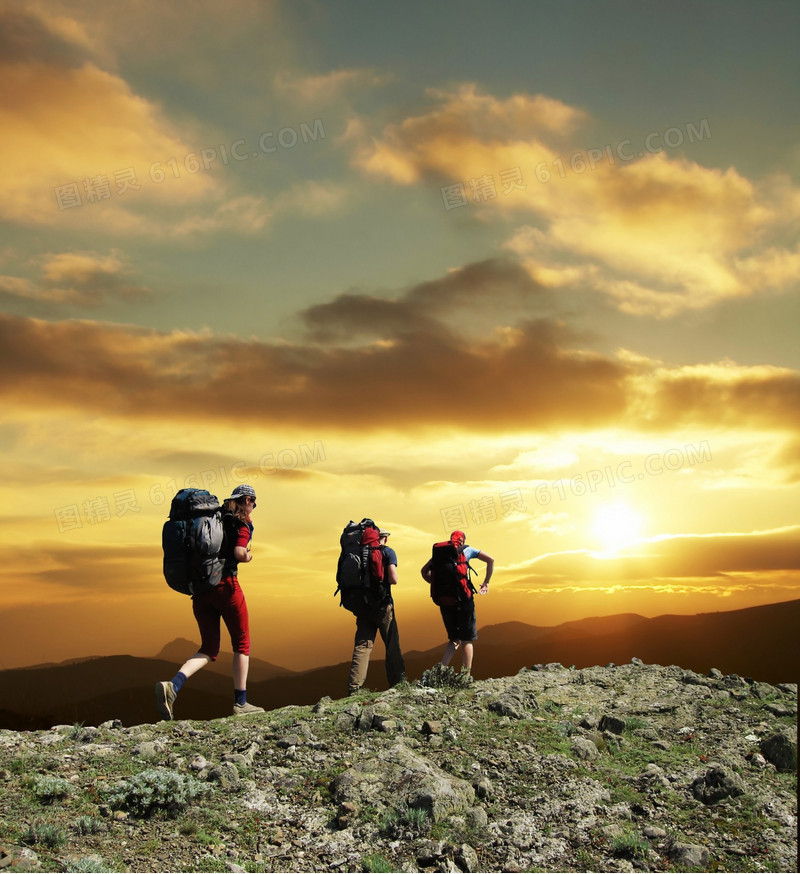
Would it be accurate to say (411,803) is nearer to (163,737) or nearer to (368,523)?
(163,737)

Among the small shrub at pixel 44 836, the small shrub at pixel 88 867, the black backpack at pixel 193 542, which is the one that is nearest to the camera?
the small shrub at pixel 88 867

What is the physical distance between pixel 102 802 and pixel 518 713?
234 inches

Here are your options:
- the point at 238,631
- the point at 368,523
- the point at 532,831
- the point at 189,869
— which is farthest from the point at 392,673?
the point at 189,869

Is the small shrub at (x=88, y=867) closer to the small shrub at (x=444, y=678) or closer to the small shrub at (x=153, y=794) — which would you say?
the small shrub at (x=153, y=794)

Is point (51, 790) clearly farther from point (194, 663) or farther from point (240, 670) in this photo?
point (240, 670)

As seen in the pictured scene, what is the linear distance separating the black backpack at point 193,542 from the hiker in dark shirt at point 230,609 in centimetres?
19

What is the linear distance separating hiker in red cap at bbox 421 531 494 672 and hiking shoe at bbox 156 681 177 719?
4936 millimetres

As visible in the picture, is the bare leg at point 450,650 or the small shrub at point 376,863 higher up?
the bare leg at point 450,650

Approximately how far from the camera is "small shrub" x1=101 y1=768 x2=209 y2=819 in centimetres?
864

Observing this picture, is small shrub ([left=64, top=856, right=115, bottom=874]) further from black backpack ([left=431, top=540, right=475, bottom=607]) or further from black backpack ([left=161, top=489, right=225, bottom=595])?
black backpack ([left=431, top=540, right=475, bottom=607])

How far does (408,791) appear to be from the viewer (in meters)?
9.00

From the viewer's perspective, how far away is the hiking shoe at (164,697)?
10.9 meters

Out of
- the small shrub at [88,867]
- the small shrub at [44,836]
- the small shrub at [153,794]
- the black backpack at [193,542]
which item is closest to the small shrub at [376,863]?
the small shrub at [153,794]

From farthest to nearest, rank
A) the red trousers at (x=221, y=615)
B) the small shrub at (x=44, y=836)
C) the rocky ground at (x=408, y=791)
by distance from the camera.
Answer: the red trousers at (x=221, y=615)
the rocky ground at (x=408, y=791)
the small shrub at (x=44, y=836)
